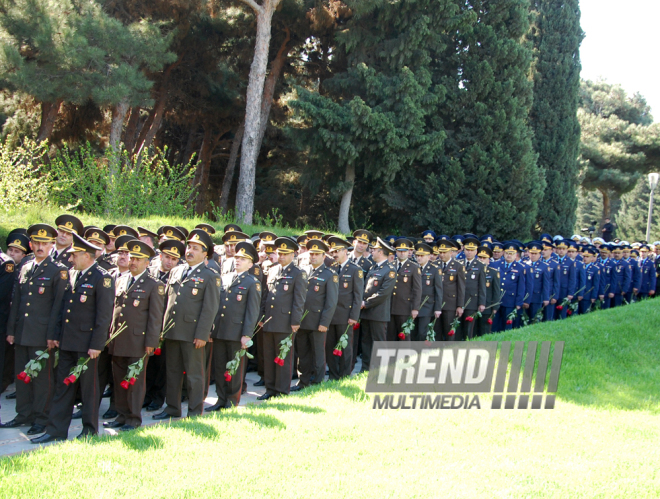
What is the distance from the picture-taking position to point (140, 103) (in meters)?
16.8

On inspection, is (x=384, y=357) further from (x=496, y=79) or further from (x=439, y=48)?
(x=496, y=79)

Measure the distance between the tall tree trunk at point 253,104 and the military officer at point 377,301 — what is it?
8935 millimetres

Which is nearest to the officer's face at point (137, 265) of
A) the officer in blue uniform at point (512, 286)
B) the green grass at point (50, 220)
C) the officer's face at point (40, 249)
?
the officer's face at point (40, 249)

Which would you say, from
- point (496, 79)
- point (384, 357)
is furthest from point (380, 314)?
point (496, 79)

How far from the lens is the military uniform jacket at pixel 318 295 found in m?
8.52

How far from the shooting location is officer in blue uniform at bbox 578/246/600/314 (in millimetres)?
14750

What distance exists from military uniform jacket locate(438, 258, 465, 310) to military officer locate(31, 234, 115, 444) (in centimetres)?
665

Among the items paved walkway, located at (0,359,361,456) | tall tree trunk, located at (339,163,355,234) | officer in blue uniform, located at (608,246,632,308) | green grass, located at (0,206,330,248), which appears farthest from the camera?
tall tree trunk, located at (339,163,355,234)

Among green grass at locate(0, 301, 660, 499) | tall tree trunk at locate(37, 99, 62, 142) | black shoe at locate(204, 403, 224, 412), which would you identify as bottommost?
black shoe at locate(204, 403, 224, 412)

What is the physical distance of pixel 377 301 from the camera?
9.45 meters

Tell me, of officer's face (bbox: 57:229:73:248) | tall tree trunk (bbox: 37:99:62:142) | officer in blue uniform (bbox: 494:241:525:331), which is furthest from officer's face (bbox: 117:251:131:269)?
→ tall tree trunk (bbox: 37:99:62:142)

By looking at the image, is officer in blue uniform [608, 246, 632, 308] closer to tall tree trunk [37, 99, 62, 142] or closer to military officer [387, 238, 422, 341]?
military officer [387, 238, 422, 341]

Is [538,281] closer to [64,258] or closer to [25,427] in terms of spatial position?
[64,258]

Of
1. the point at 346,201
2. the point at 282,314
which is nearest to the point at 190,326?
the point at 282,314
